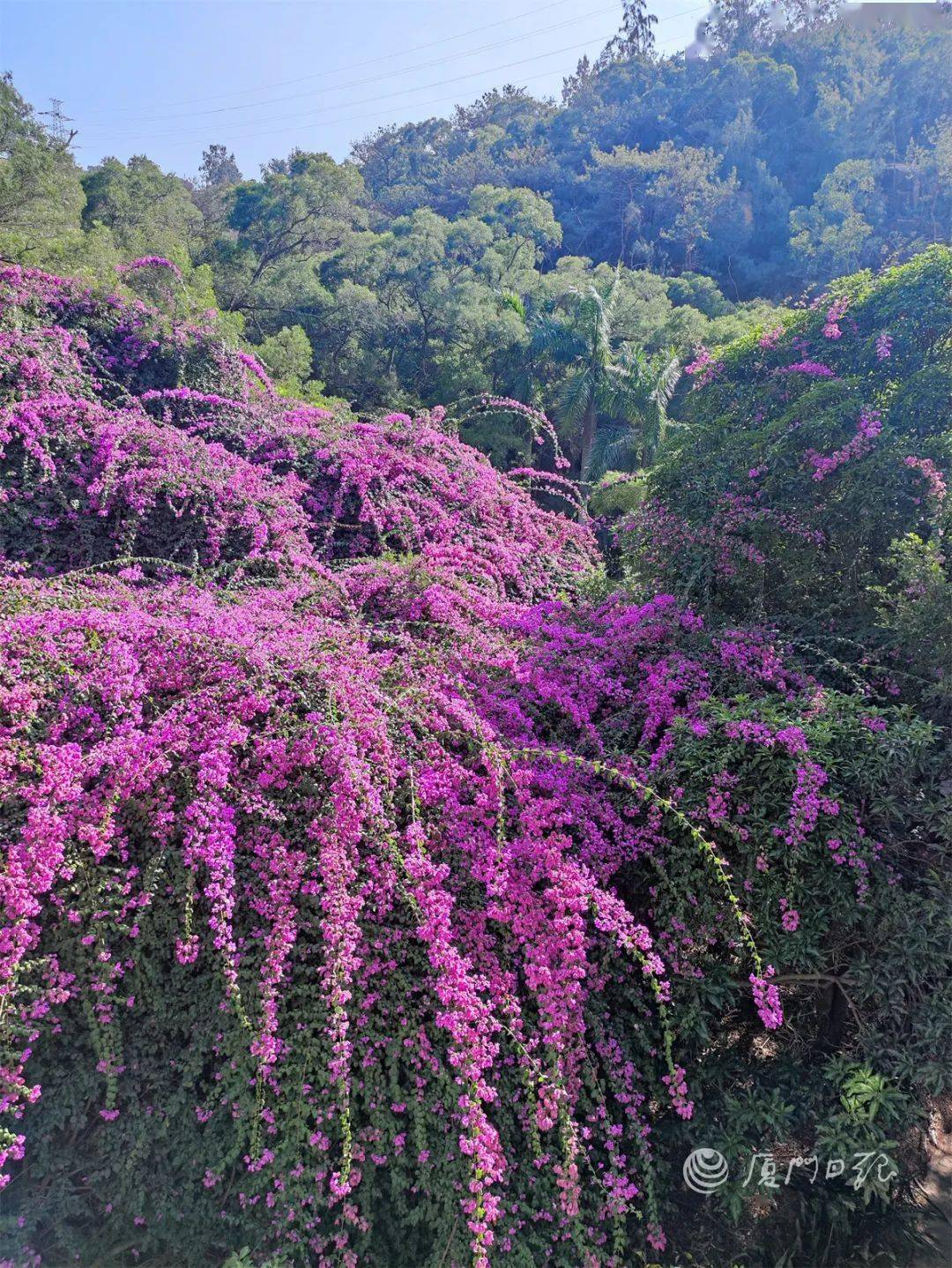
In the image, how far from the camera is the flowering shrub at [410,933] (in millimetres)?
2104

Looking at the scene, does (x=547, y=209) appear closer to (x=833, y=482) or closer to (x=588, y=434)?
(x=588, y=434)

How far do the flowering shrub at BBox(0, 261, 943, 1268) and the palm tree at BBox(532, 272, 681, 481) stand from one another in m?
9.40

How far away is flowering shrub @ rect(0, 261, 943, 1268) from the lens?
2.10m

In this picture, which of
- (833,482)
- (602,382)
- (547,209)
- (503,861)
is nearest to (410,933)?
(503,861)

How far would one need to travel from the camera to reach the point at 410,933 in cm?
229

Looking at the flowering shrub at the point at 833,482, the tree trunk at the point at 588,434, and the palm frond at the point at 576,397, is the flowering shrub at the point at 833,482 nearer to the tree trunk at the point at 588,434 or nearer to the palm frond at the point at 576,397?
the tree trunk at the point at 588,434

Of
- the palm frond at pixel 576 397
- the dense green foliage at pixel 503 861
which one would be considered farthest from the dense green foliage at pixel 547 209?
the dense green foliage at pixel 503 861

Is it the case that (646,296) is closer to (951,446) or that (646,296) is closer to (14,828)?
(951,446)

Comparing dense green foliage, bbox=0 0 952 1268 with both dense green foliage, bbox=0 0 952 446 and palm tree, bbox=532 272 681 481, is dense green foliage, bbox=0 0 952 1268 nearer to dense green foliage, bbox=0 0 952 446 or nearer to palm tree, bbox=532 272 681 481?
dense green foliage, bbox=0 0 952 446

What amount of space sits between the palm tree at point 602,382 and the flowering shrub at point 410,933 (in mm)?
9401

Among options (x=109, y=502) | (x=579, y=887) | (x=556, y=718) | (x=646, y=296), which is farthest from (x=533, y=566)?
(x=646, y=296)

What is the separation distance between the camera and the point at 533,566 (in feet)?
17.3

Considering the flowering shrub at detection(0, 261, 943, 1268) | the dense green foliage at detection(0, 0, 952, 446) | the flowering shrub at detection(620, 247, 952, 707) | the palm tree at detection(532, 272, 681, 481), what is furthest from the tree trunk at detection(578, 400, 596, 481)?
the flowering shrub at detection(0, 261, 943, 1268)

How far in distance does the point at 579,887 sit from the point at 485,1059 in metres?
0.51
